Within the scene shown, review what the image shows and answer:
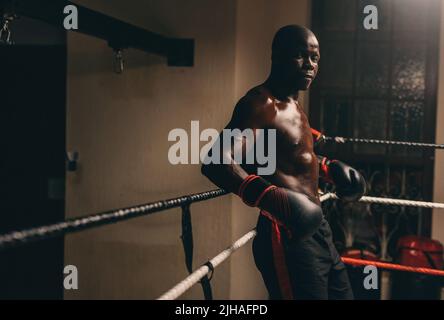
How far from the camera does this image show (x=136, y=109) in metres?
3.58

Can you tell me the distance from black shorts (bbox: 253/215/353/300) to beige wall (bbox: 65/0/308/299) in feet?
5.02

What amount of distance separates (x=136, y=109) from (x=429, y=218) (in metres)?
2.32

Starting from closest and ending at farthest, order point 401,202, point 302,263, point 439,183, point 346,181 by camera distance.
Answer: point 302,263
point 346,181
point 401,202
point 439,183

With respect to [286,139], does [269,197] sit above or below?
below

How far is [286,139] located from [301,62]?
273 millimetres

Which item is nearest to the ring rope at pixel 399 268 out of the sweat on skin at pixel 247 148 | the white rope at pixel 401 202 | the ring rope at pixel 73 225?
the white rope at pixel 401 202

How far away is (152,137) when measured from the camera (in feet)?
11.7

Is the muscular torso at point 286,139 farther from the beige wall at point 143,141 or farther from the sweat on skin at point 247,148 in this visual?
the beige wall at point 143,141

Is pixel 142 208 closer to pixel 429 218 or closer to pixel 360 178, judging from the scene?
pixel 360 178

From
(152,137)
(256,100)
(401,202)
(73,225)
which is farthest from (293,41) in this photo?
(152,137)

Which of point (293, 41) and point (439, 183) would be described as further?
point (439, 183)

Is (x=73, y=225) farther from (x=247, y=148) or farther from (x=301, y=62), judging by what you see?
(x=301, y=62)

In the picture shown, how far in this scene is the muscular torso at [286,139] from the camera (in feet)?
5.89

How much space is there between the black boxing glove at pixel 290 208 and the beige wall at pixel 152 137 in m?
1.83
